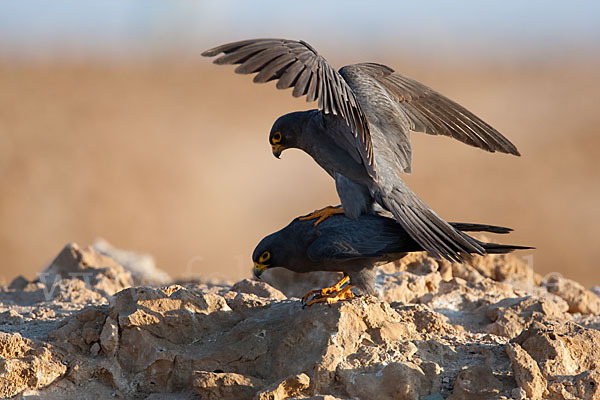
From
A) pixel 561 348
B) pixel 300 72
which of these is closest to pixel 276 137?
pixel 300 72

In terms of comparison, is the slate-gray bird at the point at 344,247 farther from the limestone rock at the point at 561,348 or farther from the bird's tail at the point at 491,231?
the limestone rock at the point at 561,348

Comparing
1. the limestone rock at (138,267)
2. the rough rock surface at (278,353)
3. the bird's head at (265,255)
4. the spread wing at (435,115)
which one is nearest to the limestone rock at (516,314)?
the rough rock surface at (278,353)

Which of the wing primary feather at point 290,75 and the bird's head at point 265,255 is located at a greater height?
the wing primary feather at point 290,75

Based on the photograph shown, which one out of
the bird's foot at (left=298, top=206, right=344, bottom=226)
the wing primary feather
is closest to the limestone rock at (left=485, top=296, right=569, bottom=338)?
the bird's foot at (left=298, top=206, right=344, bottom=226)

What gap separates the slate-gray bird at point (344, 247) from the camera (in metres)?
5.18

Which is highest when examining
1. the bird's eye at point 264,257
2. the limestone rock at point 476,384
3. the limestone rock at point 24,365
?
the bird's eye at point 264,257

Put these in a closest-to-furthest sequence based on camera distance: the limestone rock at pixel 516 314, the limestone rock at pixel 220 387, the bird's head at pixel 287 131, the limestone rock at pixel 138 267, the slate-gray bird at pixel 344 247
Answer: the limestone rock at pixel 220 387 → the slate-gray bird at pixel 344 247 → the limestone rock at pixel 516 314 → the bird's head at pixel 287 131 → the limestone rock at pixel 138 267

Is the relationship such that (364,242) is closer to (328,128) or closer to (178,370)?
(328,128)

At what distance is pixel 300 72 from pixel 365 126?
0.60 metres

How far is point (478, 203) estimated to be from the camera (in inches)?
800

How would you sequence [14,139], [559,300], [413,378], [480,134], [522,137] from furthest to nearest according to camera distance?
1. [522,137]
2. [14,139]
3. [559,300]
4. [480,134]
5. [413,378]

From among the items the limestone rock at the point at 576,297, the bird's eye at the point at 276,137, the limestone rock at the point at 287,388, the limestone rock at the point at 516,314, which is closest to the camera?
the limestone rock at the point at 287,388

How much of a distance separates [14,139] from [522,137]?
14845 millimetres

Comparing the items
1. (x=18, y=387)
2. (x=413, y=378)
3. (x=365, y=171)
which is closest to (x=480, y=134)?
(x=365, y=171)
